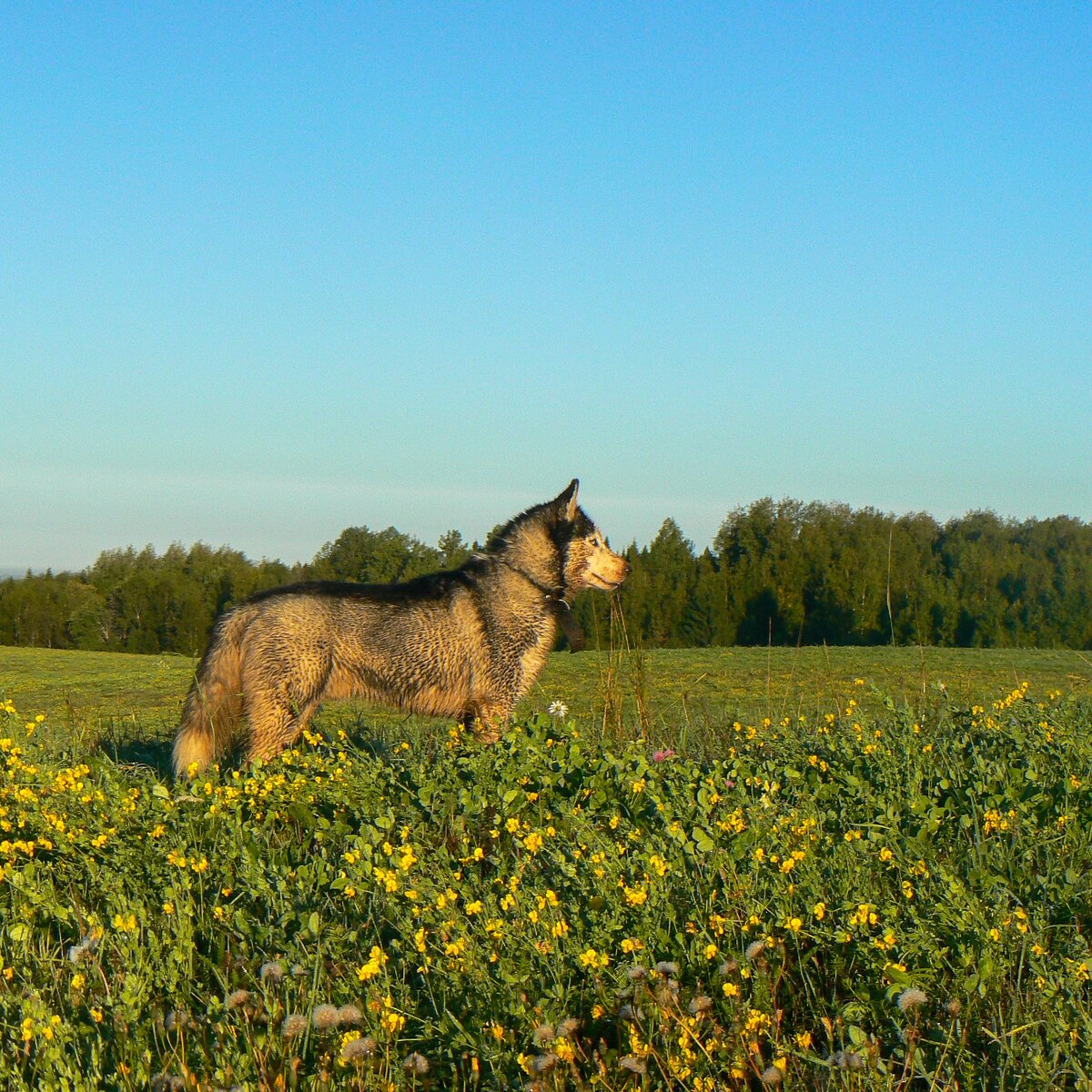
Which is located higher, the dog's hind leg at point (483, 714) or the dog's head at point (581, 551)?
the dog's head at point (581, 551)

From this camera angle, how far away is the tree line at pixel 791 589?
30.7 m

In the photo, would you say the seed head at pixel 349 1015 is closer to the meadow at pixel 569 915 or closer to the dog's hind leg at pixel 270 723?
the meadow at pixel 569 915

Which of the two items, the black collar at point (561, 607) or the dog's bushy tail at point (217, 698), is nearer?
the dog's bushy tail at point (217, 698)

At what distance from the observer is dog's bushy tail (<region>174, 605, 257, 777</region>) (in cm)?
737

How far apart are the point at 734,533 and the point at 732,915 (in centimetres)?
4304

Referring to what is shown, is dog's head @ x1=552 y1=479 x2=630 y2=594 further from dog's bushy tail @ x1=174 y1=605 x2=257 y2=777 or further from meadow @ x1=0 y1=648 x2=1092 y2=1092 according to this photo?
dog's bushy tail @ x1=174 y1=605 x2=257 y2=777

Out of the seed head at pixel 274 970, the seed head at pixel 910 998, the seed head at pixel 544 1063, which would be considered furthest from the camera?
the seed head at pixel 274 970

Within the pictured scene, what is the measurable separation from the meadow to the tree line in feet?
70.4

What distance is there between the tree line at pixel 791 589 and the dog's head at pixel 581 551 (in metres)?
18.6

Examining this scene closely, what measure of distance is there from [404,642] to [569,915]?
3.76 metres

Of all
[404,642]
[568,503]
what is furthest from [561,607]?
[404,642]

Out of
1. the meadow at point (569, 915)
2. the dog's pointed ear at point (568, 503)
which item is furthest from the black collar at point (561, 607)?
the meadow at point (569, 915)

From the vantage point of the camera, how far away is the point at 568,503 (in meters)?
8.42

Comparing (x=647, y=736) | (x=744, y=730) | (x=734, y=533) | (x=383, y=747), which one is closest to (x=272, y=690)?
(x=383, y=747)
